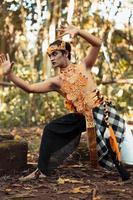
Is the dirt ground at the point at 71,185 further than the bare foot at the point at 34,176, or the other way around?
the bare foot at the point at 34,176

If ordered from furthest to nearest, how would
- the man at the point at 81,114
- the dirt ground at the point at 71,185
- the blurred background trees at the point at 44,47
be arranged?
the blurred background trees at the point at 44,47 → the man at the point at 81,114 → the dirt ground at the point at 71,185

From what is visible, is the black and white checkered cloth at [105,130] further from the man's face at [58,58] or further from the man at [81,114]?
the man's face at [58,58]

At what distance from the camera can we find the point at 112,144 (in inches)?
196

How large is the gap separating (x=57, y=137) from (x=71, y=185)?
591mm

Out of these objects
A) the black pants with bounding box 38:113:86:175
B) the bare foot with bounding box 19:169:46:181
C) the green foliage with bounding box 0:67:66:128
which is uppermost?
the green foliage with bounding box 0:67:66:128

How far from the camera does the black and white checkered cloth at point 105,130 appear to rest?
5008 mm

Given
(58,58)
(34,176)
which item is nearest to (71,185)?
(34,176)

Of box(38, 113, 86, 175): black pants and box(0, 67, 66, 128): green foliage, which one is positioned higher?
box(0, 67, 66, 128): green foliage

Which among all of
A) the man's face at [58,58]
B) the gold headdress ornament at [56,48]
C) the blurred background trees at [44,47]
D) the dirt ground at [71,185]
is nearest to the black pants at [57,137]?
the dirt ground at [71,185]

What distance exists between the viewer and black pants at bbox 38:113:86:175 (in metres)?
5.08

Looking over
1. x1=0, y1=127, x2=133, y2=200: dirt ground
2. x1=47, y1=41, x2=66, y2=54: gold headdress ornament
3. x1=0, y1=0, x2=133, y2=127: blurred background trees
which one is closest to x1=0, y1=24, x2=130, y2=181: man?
x1=47, y1=41, x2=66, y2=54: gold headdress ornament

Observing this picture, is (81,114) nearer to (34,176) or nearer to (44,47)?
(34,176)

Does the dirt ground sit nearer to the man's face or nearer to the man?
the man

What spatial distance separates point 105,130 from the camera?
5.02m
